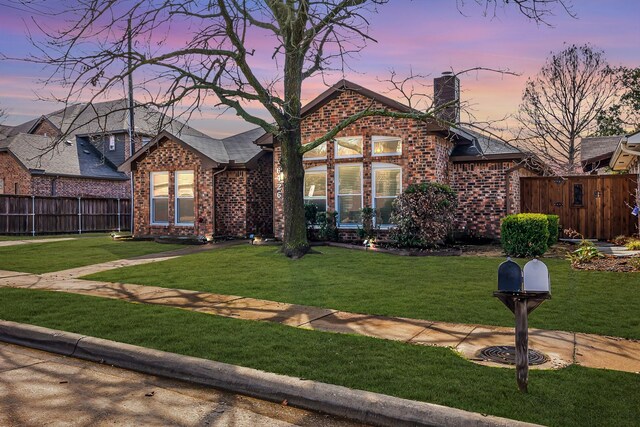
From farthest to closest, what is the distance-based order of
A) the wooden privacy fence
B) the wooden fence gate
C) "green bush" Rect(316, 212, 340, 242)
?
the wooden privacy fence, the wooden fence gate, "green bush" Rect(316, 212, 340, 242)

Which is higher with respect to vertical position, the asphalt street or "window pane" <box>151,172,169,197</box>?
"window pane" <box>151,172,169,197</box>

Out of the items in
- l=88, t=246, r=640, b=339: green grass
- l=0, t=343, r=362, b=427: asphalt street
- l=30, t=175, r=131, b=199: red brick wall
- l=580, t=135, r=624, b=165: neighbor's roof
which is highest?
l=580, t=135, r=624, b=165: neighbor's roof

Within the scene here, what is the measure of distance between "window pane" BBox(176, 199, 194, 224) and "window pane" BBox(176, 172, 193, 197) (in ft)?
0.91

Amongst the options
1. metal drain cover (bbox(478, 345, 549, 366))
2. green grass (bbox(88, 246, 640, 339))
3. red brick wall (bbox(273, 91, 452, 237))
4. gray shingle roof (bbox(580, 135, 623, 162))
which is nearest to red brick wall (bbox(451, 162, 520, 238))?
red brick wall (bbox(273, 91, 452, 237))

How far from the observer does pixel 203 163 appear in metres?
20.2

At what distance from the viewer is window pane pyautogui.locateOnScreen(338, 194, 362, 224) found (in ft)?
58.1

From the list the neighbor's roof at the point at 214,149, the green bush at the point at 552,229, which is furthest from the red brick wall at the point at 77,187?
the green bush at the point at 552,229

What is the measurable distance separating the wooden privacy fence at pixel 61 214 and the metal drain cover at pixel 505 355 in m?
26.8

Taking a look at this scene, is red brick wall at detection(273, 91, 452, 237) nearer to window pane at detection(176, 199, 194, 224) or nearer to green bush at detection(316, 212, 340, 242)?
green bush at detection(316, 212, 340, 242)

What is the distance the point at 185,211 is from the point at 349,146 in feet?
24.4

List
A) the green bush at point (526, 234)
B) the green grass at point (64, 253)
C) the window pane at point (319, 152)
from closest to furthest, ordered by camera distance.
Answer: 1. the green grass at point (64, 253)
2. the green bush at point (526, 234)
3. the window pane at point (319, 152)

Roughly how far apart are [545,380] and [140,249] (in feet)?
48.6

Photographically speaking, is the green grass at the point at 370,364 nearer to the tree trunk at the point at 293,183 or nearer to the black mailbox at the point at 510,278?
the black mailbox at the point at 510,278

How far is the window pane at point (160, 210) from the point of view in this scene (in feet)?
70.5
